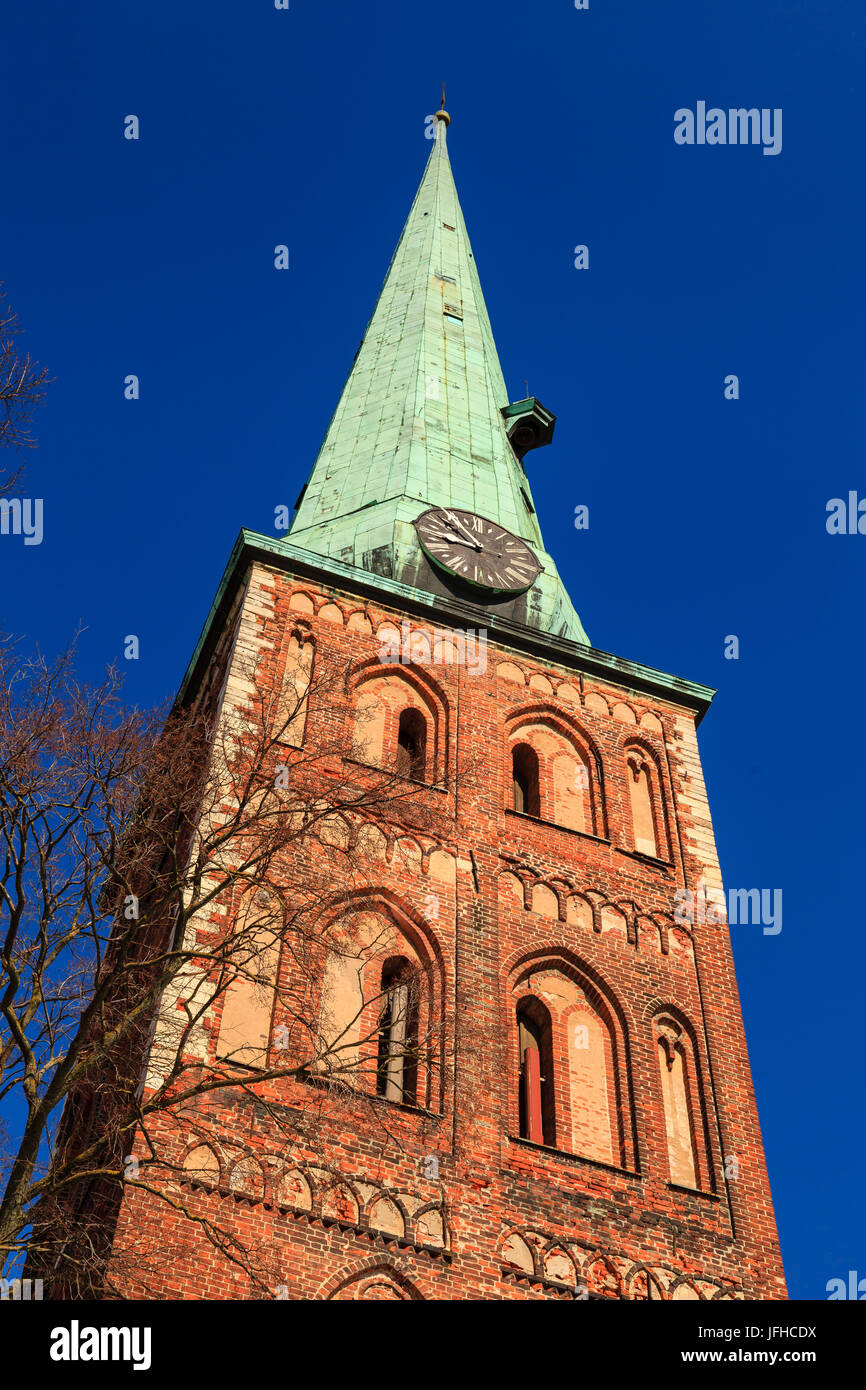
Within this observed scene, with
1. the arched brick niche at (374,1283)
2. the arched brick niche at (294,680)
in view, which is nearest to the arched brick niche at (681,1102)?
the arched brick niche at (374,1283)

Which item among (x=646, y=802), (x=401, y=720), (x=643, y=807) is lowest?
(x=643, y=807)

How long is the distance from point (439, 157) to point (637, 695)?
24.0 metres

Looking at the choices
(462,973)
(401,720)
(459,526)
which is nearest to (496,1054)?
(462,973)

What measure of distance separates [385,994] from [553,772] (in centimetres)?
605

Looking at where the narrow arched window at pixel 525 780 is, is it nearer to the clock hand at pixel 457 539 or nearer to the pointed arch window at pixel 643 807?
the pointed arch window at pixel 643 807

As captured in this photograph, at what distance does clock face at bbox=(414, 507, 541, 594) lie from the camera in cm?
2716

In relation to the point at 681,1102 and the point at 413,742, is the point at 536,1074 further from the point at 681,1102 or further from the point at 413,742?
the point at 413,742

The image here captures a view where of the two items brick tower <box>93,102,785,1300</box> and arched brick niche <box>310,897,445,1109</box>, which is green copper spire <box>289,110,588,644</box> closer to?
brick tower <box>93,102,785,1300</box>

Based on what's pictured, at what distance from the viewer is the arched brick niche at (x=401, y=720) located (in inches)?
917

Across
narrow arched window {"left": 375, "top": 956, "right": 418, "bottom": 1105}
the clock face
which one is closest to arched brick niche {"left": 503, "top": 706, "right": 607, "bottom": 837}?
the clock face

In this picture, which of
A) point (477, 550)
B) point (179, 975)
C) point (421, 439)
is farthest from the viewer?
point (421, 439)

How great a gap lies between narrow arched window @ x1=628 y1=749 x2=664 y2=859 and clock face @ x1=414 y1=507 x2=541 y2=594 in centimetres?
371

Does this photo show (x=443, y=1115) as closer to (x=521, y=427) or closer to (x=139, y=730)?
(x=139, y=730)

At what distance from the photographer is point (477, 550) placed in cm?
2786
